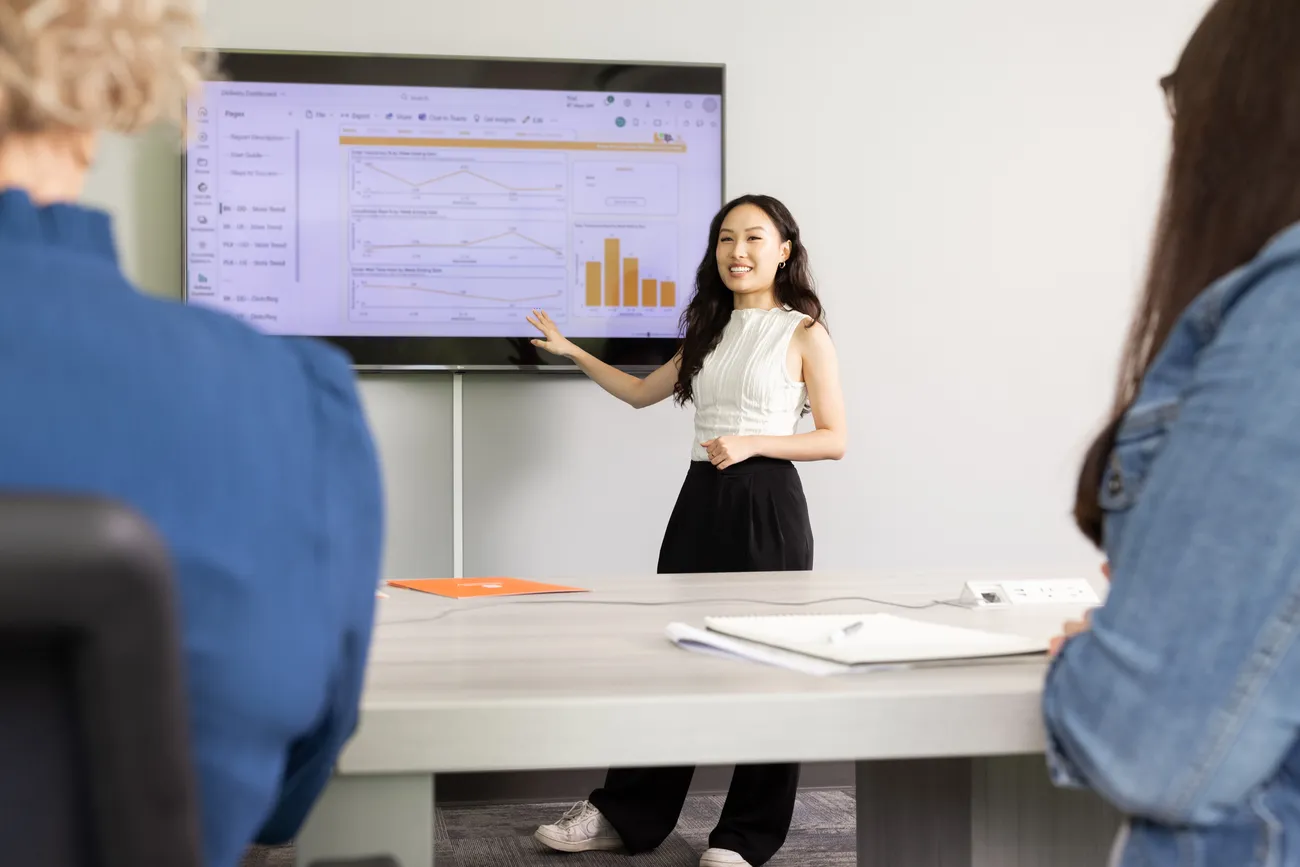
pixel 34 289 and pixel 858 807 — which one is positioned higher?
pixel 34 289

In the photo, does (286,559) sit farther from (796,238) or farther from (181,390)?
(796,238)

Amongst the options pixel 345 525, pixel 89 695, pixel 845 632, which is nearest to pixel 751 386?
pixel 845 632

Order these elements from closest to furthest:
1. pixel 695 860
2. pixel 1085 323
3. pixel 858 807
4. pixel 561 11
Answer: pixel 858 807 < pixel 695 860 < pixel 561 11 < pixel 1085 323

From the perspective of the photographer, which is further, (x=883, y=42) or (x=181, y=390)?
(x=883, y=42)

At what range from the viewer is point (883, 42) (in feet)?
12.0

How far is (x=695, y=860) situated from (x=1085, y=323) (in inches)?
77.6

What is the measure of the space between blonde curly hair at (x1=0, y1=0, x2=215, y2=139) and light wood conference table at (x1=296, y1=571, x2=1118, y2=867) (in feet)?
1.58

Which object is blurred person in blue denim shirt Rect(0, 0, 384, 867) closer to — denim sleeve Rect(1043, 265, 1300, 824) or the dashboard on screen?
denim sleeve Rect(1043, 265, 1300, 824)

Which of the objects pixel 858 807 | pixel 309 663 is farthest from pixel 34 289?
pixel 858 807

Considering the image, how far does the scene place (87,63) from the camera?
673 millimetres

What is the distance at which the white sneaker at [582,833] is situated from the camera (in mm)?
2807

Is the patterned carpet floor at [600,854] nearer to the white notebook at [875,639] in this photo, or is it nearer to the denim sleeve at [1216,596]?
the white notebook at [875,639]

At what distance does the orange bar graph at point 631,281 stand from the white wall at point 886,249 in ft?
0.87

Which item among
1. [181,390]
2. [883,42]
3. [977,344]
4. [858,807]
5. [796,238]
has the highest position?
[883,42]
